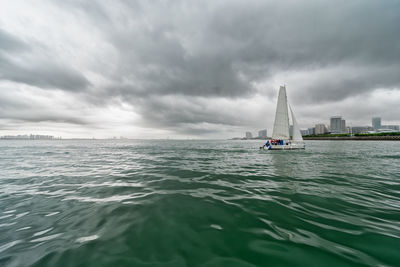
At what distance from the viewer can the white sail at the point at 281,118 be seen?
3456cm

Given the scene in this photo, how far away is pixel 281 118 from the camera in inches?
1367

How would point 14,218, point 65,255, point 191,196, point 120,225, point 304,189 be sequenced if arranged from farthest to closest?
point 304,189 < point 191,196 < point 14,218 < point 120,225 < point 65,255

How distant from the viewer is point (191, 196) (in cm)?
589

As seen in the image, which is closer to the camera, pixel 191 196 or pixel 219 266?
pixel 219 266

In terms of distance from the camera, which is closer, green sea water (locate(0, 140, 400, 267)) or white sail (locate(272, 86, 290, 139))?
green sea water (locate(0, 140, 400, 267))

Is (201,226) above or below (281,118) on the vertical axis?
below

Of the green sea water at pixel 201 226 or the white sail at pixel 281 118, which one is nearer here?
the green sea water at pixel 201 226

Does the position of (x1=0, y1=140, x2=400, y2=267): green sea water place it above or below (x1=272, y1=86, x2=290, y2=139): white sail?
below

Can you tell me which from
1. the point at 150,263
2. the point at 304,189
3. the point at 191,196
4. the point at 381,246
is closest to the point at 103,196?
the point at 191,196

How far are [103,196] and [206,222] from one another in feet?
14.7

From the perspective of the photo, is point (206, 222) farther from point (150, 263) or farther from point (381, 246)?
point (381, 246)

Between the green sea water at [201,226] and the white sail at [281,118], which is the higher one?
the white sail at [281,118]

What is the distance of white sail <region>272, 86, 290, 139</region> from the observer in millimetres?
34562

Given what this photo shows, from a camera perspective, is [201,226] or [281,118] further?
[281,118]
